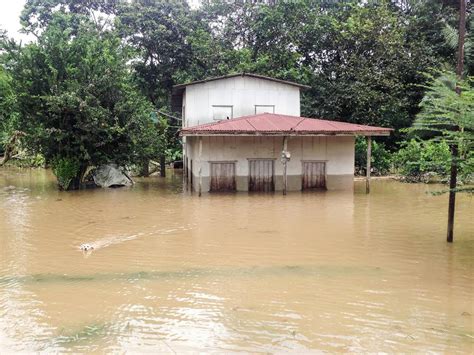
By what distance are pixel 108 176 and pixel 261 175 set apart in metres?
7.37

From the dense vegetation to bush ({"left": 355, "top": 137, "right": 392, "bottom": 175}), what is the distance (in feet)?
0.26

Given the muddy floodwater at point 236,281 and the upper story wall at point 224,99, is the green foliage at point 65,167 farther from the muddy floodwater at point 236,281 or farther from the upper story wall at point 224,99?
the upper story wall at point 224,99

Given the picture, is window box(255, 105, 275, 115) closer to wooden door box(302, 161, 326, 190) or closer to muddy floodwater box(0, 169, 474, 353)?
wooden door box(302, 161, 326, 190)

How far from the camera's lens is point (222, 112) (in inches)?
886

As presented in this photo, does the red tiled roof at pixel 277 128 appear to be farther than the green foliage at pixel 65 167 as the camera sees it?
No

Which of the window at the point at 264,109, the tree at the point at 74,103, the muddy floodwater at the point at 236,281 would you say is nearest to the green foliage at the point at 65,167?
the tree at the point at 74,103

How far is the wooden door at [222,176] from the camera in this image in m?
19.9

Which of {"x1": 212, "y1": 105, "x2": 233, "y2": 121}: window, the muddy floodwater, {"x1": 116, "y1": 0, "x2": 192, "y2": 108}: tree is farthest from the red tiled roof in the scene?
{"x1": 116, "y1": 0, "x2": 192, "y2": 108}: tree

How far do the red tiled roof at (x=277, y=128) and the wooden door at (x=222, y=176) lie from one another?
186 centimetres

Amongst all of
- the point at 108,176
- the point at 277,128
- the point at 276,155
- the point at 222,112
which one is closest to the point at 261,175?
the point at 276,155

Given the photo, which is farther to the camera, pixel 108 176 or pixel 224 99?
pixel 224 99

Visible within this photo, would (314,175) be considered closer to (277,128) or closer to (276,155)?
(276,155)

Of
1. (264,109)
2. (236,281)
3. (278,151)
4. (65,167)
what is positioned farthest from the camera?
(264,109)

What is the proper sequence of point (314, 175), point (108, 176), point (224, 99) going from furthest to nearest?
point (224, 99)
point (108, 176)
point (314, 175)
